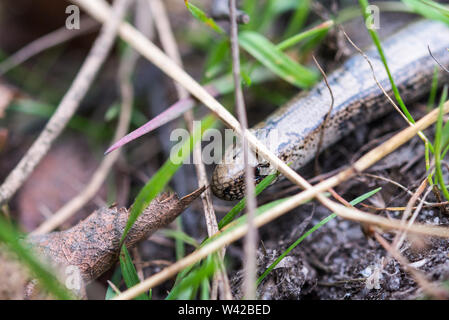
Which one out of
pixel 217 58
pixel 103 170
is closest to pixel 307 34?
pixel 217 58

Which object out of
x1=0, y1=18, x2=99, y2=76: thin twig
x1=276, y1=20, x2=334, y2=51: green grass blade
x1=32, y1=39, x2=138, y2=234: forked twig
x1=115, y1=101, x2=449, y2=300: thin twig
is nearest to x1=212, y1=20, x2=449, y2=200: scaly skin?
x1=276, y1=20, x2=334, y2=51: green grass blade

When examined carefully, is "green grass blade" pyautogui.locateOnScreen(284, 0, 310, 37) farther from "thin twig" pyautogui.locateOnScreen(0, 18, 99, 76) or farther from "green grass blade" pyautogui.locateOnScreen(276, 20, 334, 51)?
"thin twig" pyautogui.locateOnScreen(0, 18, 99, 76)

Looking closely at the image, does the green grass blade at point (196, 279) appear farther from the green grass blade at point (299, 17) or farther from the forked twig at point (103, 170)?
the green grass blade at point (299, 17)

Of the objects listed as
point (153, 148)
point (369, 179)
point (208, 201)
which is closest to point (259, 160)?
point (208, 201)

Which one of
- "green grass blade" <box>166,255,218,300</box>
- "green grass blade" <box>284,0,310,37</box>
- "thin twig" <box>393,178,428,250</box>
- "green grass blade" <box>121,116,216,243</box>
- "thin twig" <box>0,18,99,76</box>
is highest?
"thin twig" <box>0,18,99,76</box>

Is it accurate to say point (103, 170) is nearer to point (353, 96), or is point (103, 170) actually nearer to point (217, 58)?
point (217, 58)

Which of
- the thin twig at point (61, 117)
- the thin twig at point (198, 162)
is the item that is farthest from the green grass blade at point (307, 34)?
the thin twig at point (61, 117)
